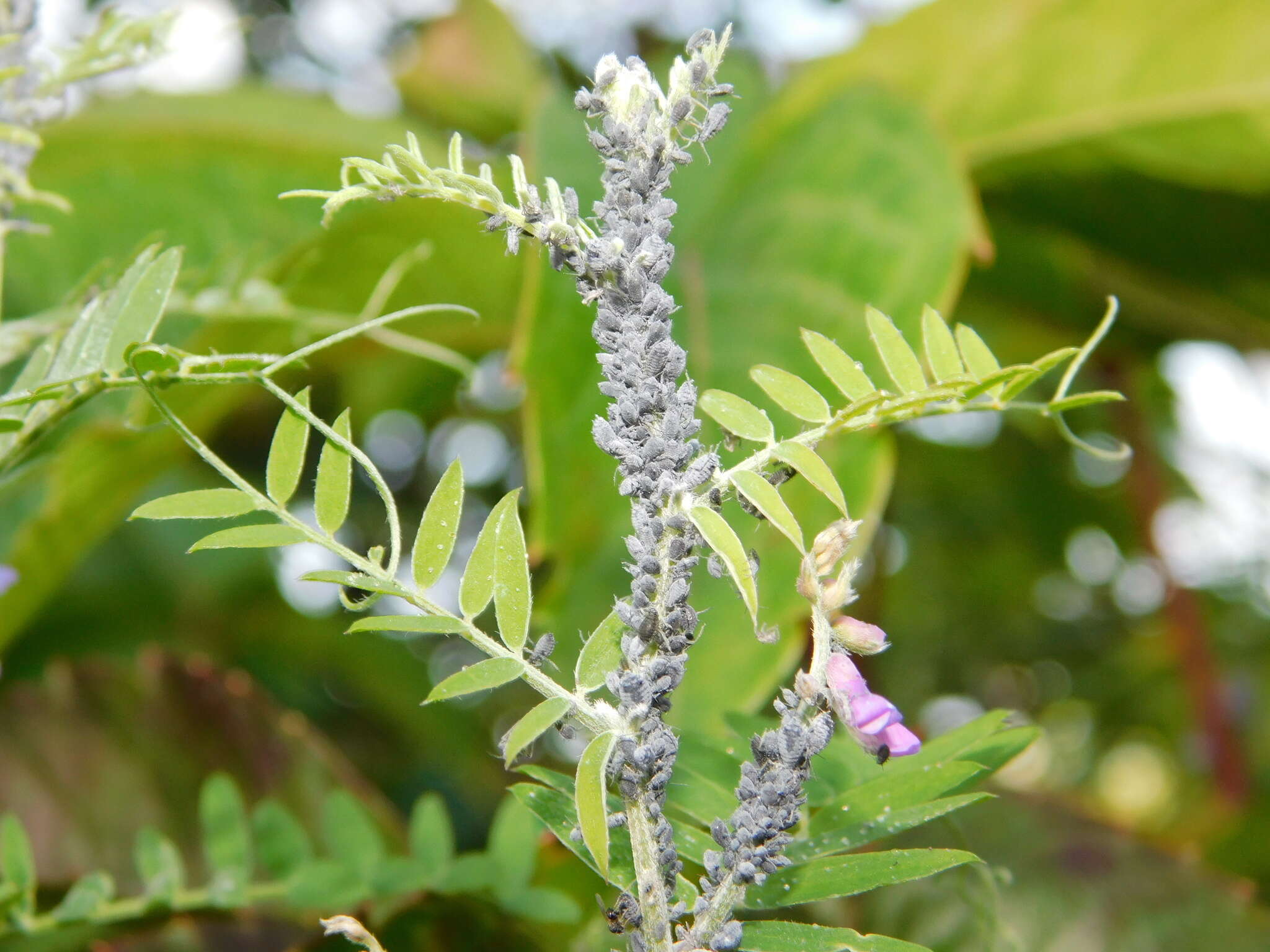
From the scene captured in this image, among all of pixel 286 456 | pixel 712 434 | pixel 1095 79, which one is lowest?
pixel 286 456

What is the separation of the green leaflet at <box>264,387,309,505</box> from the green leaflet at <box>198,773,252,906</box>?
157mm

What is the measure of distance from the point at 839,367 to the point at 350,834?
0.22 meters

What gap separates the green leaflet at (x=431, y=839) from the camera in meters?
0.32

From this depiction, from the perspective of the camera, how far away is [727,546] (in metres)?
0.17

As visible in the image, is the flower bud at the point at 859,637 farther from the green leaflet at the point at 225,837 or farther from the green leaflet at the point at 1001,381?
the green leaflet at the point at 225,837

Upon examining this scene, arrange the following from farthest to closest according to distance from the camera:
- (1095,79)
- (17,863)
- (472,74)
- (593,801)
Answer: (472,74) < (1095,79) < (17,863) < (593,801)

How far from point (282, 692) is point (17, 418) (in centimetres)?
68

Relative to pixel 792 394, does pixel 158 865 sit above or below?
below

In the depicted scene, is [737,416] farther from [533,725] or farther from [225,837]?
[225,837]

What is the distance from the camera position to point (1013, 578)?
3.61 ft

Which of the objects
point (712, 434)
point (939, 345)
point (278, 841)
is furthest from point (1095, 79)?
point (278, 841)

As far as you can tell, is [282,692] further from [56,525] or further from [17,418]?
[17,418]

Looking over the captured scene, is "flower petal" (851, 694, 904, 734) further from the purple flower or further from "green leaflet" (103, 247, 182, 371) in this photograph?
"green leaflet" (103, 247, 182, 371)

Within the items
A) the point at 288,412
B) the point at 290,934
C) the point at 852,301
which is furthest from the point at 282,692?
the point at 288,412
